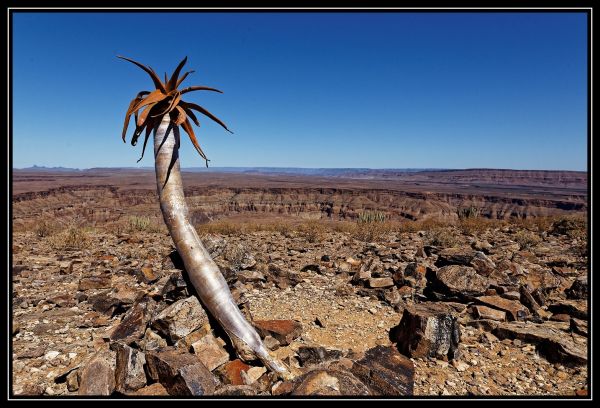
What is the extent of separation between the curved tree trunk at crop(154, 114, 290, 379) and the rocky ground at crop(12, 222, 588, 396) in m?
0.29

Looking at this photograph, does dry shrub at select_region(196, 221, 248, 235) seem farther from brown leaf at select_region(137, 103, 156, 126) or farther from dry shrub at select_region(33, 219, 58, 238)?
brown leaf at select_region(137, 103, 156, 126)

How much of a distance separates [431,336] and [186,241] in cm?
312

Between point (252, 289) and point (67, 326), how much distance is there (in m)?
2.73

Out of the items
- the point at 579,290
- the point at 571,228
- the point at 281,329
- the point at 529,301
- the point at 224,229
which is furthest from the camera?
the point at 224,229

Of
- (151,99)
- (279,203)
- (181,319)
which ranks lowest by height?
(279,203)

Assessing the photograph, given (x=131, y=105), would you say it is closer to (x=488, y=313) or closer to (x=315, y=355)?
(x=315, y=355)

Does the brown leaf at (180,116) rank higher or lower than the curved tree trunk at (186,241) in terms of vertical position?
higher

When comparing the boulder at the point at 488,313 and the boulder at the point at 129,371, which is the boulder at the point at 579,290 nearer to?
the boulder at the point at 488,313

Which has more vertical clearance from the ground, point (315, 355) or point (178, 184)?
point (178, 184)

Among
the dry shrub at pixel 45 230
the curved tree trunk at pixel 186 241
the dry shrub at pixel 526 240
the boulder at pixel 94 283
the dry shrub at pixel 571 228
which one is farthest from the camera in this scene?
the dry shrub at pixel 45 230

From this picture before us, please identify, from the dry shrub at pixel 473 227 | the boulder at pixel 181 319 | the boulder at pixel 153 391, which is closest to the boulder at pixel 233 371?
the boulder at pixel 153 391

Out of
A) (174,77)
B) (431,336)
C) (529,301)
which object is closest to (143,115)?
(174,77)

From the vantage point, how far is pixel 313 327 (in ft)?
15.4

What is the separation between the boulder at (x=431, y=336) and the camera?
387cm
